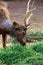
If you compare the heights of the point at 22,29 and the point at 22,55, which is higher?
the point at 22,29

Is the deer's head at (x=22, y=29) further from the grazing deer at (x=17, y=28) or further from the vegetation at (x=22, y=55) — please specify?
the vegetation at (x=22, y=55)

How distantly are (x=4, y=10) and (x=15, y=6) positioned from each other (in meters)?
6.49

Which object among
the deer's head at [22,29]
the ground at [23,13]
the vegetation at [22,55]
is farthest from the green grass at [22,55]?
the ground at [23,13]

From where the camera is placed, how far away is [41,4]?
1495cm

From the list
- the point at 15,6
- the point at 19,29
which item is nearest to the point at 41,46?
the point at 19,29

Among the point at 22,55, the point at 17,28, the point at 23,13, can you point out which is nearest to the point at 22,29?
the point at 17,28

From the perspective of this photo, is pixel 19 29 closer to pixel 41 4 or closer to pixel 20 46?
pixel 20 46

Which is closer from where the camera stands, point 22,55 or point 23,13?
point 22,55

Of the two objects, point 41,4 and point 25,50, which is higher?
point 41,4

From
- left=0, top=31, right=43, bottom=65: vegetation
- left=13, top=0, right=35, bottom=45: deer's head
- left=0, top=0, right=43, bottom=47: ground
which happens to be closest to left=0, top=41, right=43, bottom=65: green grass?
left=0, top=31, right=43, bottom=65: vegetation

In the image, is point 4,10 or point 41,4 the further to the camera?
point 41,4

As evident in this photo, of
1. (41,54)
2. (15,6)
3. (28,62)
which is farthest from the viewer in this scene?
(15,6)

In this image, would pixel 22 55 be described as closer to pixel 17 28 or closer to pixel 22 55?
pixel 22 55

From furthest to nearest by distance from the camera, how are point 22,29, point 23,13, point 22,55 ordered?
1. point 23,13
2. point 22,29
3. point 22,55
